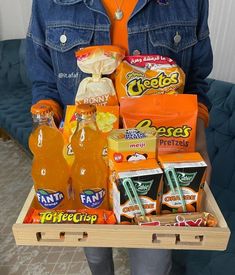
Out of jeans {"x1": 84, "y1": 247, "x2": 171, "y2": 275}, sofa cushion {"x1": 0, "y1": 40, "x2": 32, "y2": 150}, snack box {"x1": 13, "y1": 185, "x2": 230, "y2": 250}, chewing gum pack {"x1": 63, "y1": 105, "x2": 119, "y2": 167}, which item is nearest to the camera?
snack box {"x1": 13, "y1": 185, "x2": 230, "y2": 250}

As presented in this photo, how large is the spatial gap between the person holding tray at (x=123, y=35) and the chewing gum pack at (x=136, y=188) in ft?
0.70

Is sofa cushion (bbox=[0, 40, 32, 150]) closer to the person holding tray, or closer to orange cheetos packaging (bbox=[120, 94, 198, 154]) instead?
the person holding tray

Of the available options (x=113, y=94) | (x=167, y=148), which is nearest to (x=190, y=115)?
(x=167, y=148)

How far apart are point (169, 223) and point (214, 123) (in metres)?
0.98

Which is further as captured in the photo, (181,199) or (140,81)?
(140,81)

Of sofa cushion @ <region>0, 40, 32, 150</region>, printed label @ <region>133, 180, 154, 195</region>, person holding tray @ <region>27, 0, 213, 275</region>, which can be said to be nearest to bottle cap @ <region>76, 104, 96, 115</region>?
printed label @ <region>133, 180, 154, 195</region>

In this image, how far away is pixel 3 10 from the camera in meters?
3.13

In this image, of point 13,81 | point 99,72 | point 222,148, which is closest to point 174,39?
point 99,72

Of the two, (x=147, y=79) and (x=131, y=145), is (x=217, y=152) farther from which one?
(x=131, y=145)

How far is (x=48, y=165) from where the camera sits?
2.24 feet

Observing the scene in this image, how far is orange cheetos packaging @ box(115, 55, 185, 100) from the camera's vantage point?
77 centimetres

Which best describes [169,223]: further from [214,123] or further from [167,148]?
[214,123]

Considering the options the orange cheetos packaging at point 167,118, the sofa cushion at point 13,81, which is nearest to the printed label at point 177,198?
the orange cheetos packaging at point 167,118

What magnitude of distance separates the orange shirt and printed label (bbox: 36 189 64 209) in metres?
0.43
